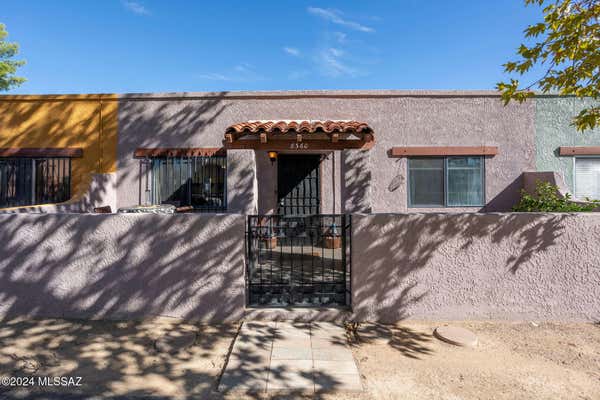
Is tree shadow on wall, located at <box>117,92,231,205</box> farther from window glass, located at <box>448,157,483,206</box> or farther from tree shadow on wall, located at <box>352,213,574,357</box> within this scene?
window glass, located at <box>448,157,483,206</box>

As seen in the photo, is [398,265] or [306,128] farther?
[306,128]

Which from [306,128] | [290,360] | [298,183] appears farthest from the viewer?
[298,183]

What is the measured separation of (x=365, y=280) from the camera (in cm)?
401

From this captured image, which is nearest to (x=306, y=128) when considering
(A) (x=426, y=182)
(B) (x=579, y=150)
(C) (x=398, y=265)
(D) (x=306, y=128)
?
(D) (x=306, y=128)

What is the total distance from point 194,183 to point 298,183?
2.70m

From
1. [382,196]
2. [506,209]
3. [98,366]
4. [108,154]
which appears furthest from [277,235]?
[506,209]

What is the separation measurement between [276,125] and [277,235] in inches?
75.0

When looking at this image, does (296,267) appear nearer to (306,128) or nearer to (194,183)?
(306,128)

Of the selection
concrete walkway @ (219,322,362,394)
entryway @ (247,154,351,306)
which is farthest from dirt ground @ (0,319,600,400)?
entryway @ (247,154,351,306)

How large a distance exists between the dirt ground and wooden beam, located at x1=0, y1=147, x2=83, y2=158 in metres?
5.18

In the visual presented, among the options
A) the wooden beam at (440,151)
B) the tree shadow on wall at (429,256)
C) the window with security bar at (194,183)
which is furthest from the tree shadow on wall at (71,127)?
the wooden beam at (440,151)

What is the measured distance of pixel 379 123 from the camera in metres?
7.76

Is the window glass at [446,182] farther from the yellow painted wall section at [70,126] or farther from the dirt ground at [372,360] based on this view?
the yellow painted wall section at [70,126]

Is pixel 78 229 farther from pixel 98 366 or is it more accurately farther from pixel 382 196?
pixel 382 196
